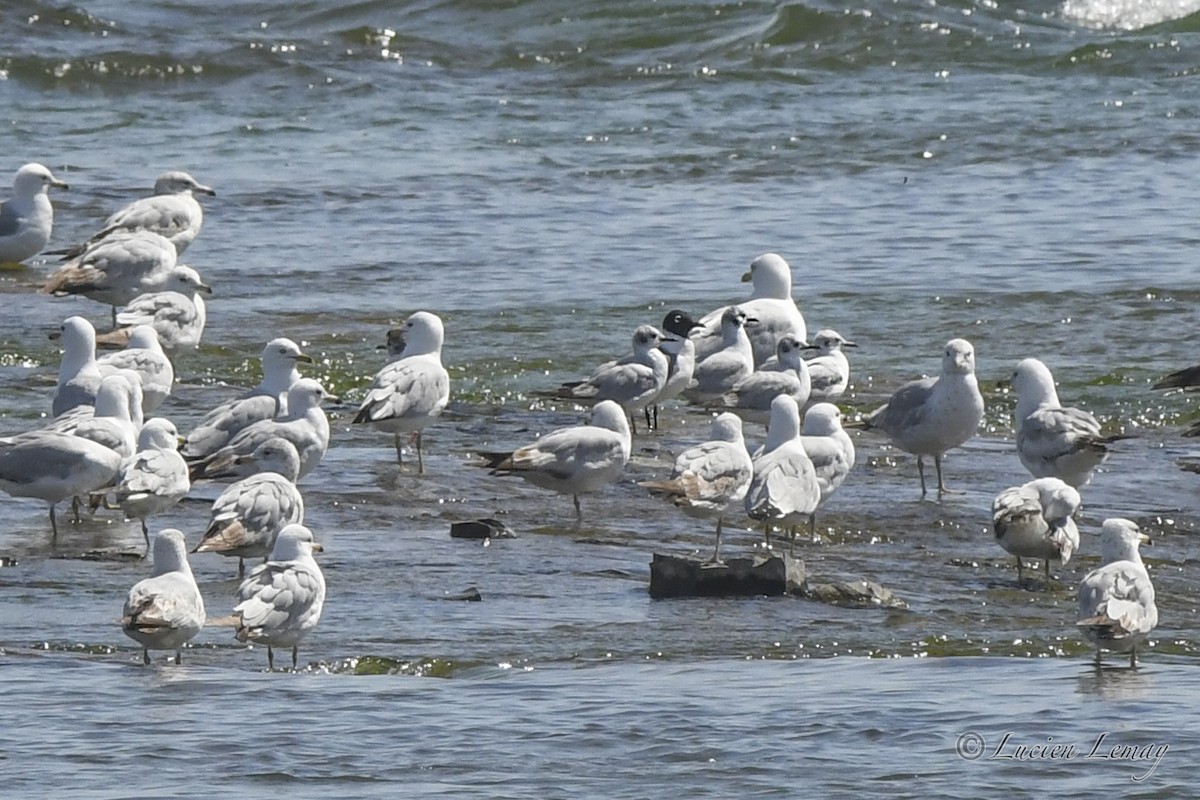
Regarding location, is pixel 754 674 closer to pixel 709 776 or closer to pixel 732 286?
pixel 709 776

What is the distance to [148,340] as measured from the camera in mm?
12453

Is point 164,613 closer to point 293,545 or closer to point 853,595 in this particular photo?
point 293,545

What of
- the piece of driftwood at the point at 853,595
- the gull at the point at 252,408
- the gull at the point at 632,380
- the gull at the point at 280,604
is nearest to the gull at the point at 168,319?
the gull at the point at 252,408

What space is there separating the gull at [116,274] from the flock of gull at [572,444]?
0.58 m

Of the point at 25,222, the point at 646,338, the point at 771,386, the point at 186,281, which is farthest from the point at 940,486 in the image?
the point at 25,222

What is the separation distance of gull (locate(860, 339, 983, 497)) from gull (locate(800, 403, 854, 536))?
1.76 feet

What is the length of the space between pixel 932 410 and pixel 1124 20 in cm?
2095

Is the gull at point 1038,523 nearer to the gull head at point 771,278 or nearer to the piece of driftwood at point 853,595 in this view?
the piece of driftwood at point 853,595

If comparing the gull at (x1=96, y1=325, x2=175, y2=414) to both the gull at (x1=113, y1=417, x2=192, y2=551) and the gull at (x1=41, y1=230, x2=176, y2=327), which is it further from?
the gull at (x1=41, y1=230, x2=176, y2=327)

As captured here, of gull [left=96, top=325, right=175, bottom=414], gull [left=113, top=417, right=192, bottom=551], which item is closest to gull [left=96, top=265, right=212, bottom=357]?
gull [left=96, top=325, right=175, bottom=414]

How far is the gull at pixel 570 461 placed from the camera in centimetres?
1027

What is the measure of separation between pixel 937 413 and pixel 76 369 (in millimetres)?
4461

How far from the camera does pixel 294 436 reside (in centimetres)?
1041

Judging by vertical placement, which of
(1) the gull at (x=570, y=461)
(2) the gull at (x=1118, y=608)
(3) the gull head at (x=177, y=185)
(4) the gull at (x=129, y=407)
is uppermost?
(3) the gull head at (x=177, y=185)
